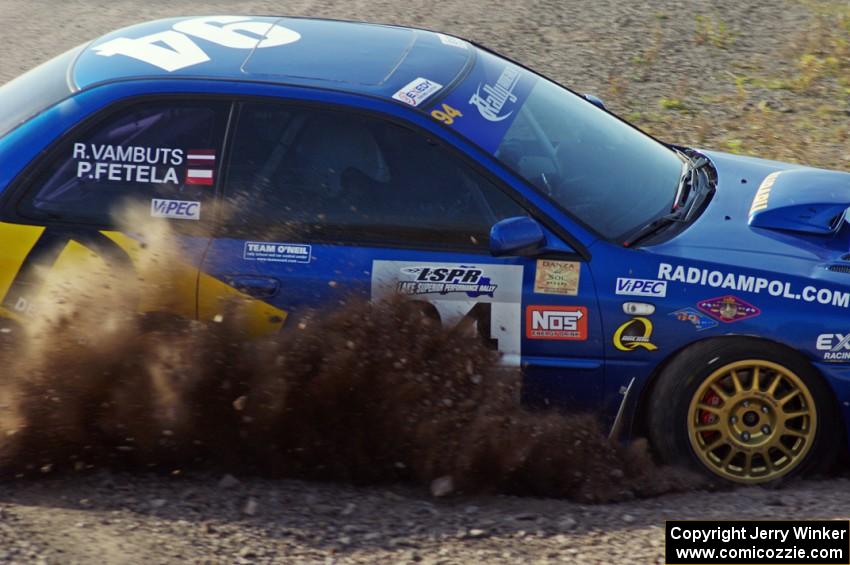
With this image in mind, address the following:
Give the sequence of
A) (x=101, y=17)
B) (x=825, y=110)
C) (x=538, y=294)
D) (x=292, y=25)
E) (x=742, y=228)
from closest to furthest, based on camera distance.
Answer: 1. (x=538, y=294)
2. (x=742, y=228)
3. (x=292, y=25)
4. (x=825, y=110)
5. (x=101, y=17)

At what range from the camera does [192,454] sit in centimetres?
441

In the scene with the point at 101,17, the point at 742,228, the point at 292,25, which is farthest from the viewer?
the point at 101,17

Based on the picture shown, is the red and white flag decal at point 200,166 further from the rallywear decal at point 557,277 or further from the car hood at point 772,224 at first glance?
the car hood at point 772,224

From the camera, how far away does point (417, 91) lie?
4547 mm

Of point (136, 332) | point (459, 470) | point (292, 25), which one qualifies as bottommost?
point (459, 470)

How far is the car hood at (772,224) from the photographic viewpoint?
4.37 m

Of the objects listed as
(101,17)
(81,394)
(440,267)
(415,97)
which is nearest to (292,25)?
(415,97)

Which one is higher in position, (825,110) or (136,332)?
(825,110)

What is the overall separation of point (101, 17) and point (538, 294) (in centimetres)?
880

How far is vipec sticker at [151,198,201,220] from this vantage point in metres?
4.34

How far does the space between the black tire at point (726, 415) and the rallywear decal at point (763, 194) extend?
2.50 ft

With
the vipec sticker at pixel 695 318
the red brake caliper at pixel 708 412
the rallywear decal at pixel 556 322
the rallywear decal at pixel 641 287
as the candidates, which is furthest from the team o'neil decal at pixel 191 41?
the red brake caliper at pixel 708 412

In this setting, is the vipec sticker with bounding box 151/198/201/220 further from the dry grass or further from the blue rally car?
the dry grass

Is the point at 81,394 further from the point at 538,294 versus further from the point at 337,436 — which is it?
the point at 538,294
